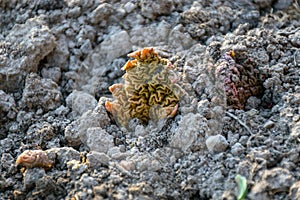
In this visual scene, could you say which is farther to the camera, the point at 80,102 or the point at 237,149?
the point at 80,102

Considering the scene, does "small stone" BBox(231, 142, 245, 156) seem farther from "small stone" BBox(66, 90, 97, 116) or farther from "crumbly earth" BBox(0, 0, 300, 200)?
"small stone" BBox(66, 90, 97, 116)

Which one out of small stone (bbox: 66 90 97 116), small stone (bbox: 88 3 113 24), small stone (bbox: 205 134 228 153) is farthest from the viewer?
small stone (bbox: 88 3 113 24)

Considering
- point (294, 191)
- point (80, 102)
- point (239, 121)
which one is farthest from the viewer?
point (80, 102)

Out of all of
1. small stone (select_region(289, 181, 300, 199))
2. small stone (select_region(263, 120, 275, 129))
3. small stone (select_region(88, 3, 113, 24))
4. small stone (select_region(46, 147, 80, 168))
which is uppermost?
small stone (select_region(88, 3, 113, 24))

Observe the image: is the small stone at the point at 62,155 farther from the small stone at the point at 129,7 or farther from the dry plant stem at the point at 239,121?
the small stone at the point at 129,7

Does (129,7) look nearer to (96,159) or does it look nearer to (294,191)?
(96,159)

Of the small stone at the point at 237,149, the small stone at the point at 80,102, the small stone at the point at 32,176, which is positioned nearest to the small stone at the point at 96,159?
the small stone at the point at 32,176

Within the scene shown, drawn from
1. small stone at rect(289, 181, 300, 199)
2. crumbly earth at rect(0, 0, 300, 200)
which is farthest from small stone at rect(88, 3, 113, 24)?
small stone at rect(289, 181, 300, 199)

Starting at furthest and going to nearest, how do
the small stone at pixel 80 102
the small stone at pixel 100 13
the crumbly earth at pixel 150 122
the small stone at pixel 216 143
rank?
the small stone at pixel 100 13 → the small stone at pixel 80 102 → the small stone at pixel 216 143 → the crumbly earth at pixel 150 122

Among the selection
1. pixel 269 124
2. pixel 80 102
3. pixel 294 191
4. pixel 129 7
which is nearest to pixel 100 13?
pixel 129 7
